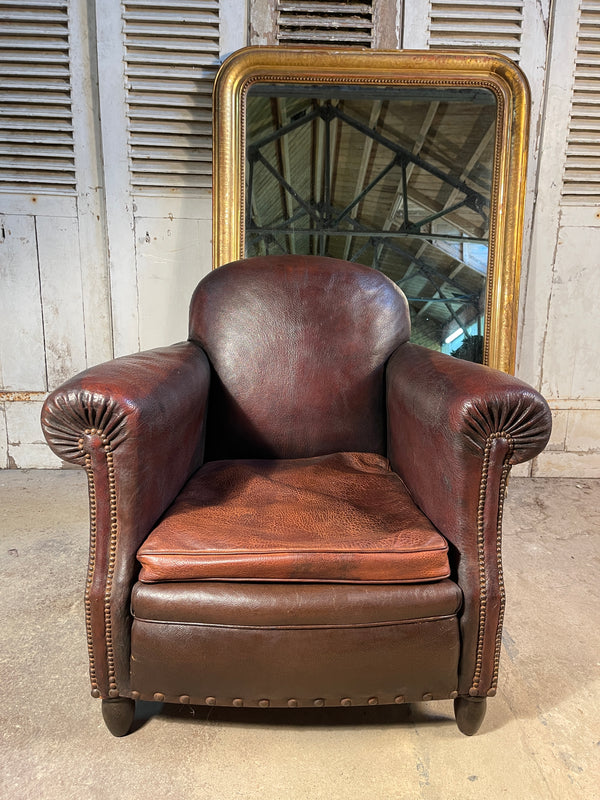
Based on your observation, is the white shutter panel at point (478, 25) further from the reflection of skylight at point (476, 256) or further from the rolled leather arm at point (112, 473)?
the rolled leather arm at point (112, 473)

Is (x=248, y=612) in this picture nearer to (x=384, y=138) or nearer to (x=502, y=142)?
(x=384, y=138)

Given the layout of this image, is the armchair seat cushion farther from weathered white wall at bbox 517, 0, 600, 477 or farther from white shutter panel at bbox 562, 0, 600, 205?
white shutter panel at bbox 562, 0, 600, 205

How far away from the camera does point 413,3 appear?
86.6 inches

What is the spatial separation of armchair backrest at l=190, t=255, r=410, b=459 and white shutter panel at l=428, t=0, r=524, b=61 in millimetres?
1427

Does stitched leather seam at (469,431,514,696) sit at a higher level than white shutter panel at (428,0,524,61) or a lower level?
lower

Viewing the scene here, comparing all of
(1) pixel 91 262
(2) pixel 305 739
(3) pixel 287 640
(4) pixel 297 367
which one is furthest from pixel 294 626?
(1) pixel 91 262

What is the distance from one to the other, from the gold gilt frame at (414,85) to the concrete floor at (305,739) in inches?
51.4

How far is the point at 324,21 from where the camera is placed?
7.20 feet

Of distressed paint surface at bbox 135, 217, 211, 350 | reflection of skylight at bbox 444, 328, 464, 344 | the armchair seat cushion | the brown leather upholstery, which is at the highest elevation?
distressed paint surface at bbox 135, 217, 211, 350

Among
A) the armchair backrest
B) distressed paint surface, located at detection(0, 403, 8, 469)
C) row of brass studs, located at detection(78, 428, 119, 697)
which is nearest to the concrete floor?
row of brass studs, located at detection(78, 428, 119, 697)

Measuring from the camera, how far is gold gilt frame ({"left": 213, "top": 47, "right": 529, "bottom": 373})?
2152 millimetres

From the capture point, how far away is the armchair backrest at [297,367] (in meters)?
1.43

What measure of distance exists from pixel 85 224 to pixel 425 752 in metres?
2.23

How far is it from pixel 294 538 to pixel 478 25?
224cm
